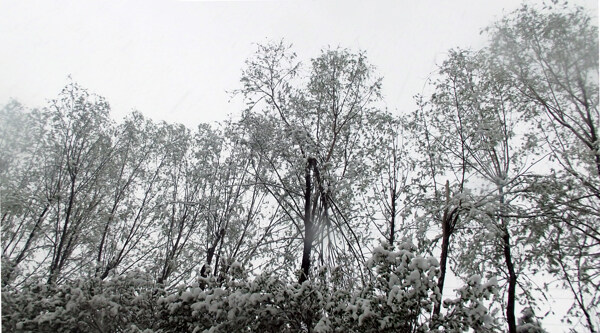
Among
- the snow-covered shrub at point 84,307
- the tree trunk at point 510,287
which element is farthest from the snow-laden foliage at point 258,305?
the tree trunk at point 510,287

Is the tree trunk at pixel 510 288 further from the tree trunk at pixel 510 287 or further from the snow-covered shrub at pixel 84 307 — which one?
the snow-covered shrub at pixel 84 307

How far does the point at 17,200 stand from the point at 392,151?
1004 centimetres

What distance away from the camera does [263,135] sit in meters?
8.76

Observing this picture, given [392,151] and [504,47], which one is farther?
[392,151]

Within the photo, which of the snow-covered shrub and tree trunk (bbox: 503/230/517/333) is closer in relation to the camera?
the snow-covered shrub

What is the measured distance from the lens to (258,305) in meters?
4.16

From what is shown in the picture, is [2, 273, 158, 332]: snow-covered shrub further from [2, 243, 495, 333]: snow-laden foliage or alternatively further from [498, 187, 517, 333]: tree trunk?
[498, 187, 517, 333]: tree trunk

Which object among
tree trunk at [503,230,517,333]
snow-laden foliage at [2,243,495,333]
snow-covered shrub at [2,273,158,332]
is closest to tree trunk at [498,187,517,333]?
tree trunk at [503,230,517,333]

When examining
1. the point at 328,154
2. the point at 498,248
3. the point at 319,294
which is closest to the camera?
the point at 319,294

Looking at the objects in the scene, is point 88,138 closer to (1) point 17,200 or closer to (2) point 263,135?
(1) point 17,200

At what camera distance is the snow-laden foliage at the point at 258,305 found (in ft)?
11.7

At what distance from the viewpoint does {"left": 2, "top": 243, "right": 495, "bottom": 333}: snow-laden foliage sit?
3.58m

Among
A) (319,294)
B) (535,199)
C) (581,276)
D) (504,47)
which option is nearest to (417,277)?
(319,294)

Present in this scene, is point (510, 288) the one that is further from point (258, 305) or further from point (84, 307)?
point (84, 307)
